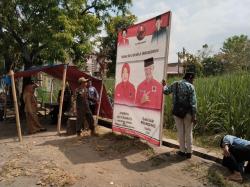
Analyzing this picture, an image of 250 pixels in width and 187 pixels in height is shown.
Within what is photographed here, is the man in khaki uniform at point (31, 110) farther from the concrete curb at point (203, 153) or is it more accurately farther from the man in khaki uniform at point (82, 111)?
the concrete curb at point (203, 153)

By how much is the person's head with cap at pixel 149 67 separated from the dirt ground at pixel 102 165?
1.63 metres

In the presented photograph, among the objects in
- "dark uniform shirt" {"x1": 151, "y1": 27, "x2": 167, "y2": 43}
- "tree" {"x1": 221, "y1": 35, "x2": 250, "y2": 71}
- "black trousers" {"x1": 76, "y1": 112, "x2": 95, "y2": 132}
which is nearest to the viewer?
"dark uniform shirt" {"x1": 151, "y1": 27, "x2": 167, "y2": 43}

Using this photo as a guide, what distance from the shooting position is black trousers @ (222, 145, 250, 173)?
6.63m

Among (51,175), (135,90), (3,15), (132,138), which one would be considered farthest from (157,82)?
(3,15)

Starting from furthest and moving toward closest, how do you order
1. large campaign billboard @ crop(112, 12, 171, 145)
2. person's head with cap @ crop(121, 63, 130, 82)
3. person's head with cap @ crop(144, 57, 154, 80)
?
1. person's head with cap @ crop(121, 63, 130, 82)
2. person's head with cap @ crop(144, 57, 154, 80)
3. large campaign billboard @ crop(112, 12, 171, 145)

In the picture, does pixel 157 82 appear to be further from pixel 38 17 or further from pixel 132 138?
pixel 38 17

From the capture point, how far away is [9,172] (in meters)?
7.57

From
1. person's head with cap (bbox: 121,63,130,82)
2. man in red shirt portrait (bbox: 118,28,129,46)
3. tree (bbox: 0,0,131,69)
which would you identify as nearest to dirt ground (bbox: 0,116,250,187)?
person's head with cap (bbox: 121,63,130,82)

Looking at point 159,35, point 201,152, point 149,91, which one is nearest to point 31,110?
point 149,91

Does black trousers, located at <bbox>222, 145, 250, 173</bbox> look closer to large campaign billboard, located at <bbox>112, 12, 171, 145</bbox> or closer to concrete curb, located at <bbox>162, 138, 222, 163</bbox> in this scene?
concrete curb, located at <bbox>162, 138, 222, 163</bbox>

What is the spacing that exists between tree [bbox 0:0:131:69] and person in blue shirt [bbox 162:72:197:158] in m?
7.11

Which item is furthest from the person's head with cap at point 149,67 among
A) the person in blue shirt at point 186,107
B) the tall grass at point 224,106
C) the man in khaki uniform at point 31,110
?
the man in khaki uniform at point 31,110

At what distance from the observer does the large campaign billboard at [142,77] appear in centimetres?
848

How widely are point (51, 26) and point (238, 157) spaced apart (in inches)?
379
